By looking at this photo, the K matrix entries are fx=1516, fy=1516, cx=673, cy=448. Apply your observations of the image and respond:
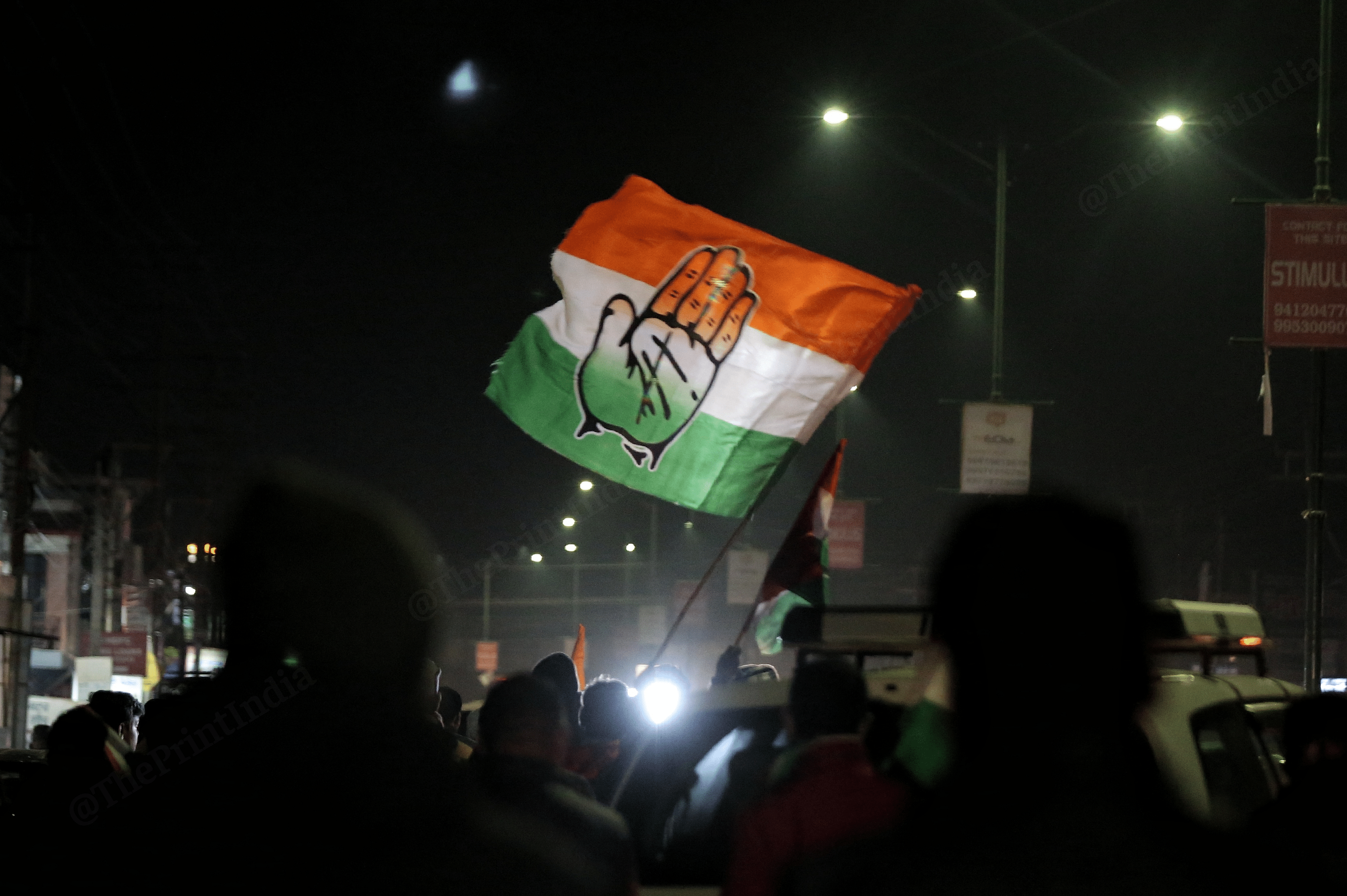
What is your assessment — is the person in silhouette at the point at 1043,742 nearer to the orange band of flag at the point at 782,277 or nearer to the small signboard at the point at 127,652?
the orange band of flag at the point at 782,277

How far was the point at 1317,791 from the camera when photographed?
416 centimetres

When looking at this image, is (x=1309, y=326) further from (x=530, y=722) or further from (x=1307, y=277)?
(x=530, y=722)

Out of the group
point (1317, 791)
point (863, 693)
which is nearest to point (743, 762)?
point (863, 693)

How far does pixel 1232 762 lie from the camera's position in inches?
196

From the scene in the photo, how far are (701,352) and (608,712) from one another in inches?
90.0

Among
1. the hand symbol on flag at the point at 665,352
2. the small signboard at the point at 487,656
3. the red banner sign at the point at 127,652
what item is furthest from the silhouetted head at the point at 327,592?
the small signboard at the point at 487,656

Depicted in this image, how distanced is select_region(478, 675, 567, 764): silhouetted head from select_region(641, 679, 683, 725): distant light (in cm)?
399

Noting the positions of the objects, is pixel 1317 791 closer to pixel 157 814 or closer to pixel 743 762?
pixel 743 762

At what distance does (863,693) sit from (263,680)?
2399mm

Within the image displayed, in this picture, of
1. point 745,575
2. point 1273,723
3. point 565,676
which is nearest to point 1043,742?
point 1273,723

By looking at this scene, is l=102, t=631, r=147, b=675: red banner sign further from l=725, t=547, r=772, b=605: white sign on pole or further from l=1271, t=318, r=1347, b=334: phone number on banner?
l=1271, t=318, r=1347, b=334: phone number on banner

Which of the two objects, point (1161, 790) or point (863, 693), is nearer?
point (1161, 790)

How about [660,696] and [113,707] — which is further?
[113,707]

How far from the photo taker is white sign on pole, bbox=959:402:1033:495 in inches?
761
